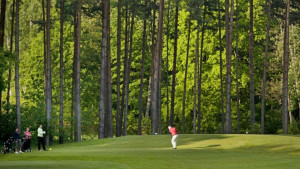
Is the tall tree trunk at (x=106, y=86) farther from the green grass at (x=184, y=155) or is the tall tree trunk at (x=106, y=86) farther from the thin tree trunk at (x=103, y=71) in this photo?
the green grass at (x=184, y=155)

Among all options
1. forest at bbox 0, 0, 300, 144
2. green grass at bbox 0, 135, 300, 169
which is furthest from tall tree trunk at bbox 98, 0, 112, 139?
green grass at bbox 0, 135, 300, 169

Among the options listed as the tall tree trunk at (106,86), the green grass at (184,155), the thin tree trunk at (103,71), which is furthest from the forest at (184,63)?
the green grass at (184,155)

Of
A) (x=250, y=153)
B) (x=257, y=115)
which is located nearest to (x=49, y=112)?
(x=250, y=153)

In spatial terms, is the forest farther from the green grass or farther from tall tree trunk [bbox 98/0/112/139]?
the green grass

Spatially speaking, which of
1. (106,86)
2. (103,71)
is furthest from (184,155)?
(106,86)

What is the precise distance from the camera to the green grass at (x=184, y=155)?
108 ft

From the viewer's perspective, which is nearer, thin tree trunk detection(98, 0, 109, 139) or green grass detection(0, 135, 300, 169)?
green grass detection(0, 135, 300, 169)

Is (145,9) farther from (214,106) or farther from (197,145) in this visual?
(197,145)

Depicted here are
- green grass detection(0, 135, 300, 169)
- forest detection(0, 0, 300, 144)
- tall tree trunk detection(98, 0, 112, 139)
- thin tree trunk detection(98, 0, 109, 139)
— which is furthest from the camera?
forest detection(0, 0, 300, 144)

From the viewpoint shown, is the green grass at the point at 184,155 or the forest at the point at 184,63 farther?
the forest at the point at 184,63

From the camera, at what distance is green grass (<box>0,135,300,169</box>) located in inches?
1299

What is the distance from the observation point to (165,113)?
9325 cm

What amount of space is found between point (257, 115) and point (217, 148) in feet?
150

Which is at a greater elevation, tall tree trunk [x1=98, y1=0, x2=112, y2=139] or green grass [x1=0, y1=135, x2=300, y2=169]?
tall tree trunk [x1=98, y1=0, x2=112, y2=139]
